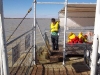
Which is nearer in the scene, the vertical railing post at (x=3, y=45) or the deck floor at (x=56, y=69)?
the vertical railing post at (x=3, y=45)

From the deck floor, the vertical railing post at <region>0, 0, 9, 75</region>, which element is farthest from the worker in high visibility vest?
the vertical railing post at <region>0, 0, 9, 75</region>

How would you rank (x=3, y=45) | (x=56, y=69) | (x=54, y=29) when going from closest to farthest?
(x=3, y=45)
(x=56, y=69)
(x=54, y=29)

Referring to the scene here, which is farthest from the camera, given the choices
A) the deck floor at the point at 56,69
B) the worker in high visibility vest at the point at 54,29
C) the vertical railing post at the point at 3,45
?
the worker in high visibility vest at the point at 54,29

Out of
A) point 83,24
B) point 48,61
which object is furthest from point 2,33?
point 83,24

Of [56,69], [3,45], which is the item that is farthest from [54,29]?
[3,45]

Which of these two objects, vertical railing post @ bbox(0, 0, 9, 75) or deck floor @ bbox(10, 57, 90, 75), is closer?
vertical railing post @ bbox(0, 0, 9, 75)

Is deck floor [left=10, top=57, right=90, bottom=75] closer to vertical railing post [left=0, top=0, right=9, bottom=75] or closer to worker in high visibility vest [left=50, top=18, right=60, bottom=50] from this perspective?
worker in high visibility vest [left=50, top=18, right=60, bottom=50]

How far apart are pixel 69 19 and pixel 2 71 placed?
5437 millimetres

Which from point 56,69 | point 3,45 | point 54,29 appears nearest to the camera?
point 3,45

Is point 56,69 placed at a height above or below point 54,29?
below

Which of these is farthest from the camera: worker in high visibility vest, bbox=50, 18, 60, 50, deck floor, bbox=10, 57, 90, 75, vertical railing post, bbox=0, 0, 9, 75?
worker in high visibility vest, bbox=50, 18, 60, 50

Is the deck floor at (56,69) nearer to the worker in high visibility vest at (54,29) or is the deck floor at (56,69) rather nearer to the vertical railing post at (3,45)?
the worker in high visibility vest at (54,29)

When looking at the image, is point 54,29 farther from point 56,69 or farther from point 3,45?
point 3,45

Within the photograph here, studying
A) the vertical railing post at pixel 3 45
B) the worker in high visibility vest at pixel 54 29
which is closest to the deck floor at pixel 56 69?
the worker in high visibility vest at pixel 54 29
